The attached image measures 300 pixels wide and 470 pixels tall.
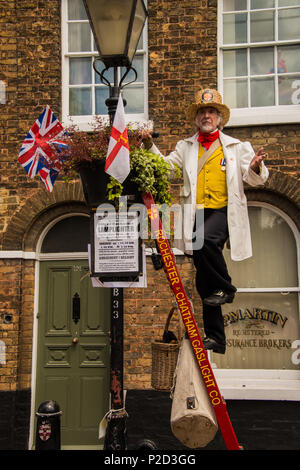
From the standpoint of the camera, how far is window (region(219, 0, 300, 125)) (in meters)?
6.67

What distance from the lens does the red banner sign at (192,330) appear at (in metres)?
3.65

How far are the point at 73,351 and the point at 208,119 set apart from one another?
3.76m

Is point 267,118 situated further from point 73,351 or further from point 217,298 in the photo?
point 73,351

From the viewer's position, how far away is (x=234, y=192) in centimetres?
423

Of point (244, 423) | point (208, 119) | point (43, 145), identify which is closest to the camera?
point (208, 119)

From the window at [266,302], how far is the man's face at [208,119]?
7.79 ft

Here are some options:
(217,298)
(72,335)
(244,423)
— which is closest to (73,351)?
(72,335)

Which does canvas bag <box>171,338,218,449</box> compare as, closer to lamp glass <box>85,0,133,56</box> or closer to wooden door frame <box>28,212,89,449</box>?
lamp glass <box>85,0,133,56</box>

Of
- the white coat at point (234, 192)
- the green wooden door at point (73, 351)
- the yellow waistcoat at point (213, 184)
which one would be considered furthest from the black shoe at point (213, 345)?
the green wooden door at point (73, 351)

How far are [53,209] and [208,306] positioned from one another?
3.37 meters

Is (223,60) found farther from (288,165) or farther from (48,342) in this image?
(48,342)

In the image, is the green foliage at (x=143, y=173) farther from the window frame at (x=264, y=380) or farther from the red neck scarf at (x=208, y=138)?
the window frame at (x=264, y=380)

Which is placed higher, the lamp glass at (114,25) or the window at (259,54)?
the window at (259,54)

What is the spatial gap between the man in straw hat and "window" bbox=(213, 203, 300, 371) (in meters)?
2.30
